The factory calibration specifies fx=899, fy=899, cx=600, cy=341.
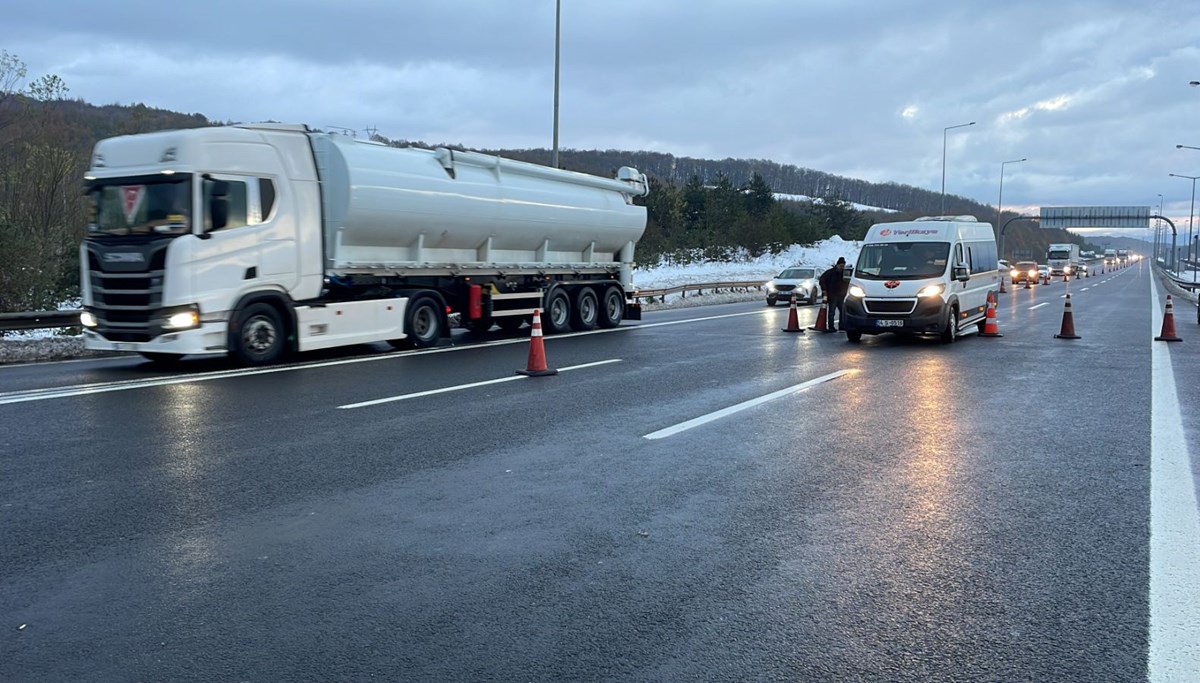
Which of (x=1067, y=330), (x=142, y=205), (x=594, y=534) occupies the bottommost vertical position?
(x=594, y=534)

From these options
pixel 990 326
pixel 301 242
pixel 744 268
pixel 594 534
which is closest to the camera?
pixel 594 534

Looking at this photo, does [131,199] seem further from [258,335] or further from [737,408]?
[737,408]

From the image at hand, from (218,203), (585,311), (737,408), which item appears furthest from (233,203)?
(585,311)

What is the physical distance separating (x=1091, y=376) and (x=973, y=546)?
8.70 meters

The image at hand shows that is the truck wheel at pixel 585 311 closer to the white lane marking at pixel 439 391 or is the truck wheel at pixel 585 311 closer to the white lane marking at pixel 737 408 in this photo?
the white lane marking at pixel 439 391

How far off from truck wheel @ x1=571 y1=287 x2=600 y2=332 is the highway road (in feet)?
30.6

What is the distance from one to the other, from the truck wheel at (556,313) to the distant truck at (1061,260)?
65612mm

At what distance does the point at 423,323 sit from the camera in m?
16.2

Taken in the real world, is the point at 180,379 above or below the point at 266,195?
below

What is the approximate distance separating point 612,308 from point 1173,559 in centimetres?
1664

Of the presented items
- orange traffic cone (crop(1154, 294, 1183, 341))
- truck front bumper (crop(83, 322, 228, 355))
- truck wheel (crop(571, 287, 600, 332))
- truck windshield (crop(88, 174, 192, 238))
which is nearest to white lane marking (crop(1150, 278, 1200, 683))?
orange traffic cone (crop(1154, 294, 1183, 341))

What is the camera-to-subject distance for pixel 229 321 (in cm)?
1260

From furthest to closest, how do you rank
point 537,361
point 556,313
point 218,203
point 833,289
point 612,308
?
point 612,308 → point 833,289 → point 556,313 → point 218,203 → point 537,361

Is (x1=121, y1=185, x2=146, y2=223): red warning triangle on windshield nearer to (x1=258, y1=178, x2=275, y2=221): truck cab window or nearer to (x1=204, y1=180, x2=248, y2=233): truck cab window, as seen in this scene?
(x1=204, y1=180, x2=248, y2=233): truck cab window
